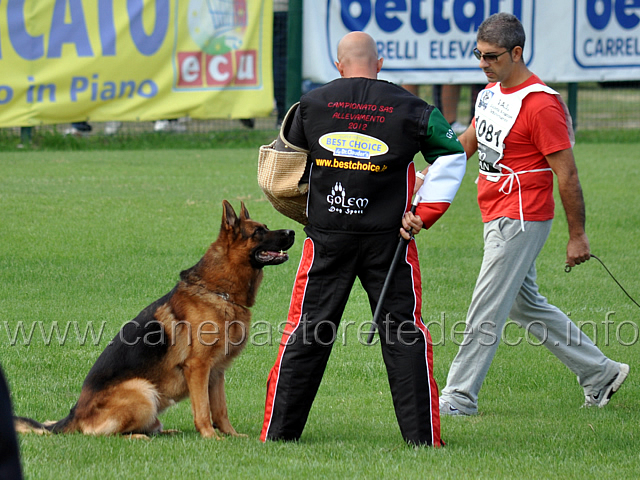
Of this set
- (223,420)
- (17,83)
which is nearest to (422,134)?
(223,420)

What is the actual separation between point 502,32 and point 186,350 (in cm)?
246

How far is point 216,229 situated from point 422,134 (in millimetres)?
5546

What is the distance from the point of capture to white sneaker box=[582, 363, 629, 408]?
514 centimetres

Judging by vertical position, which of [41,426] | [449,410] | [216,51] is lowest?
[449,410]

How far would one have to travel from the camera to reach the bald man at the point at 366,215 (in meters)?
3.98

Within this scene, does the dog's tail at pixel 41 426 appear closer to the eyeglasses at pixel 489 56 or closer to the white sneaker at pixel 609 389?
the eyeglasses at pixel 489 56

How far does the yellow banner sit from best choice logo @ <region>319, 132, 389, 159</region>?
981cm

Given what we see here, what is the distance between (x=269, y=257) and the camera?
4.83m

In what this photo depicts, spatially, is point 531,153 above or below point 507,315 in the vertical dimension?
above

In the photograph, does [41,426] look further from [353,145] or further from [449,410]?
[449,410]

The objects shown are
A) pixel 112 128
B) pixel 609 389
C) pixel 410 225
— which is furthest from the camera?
pixel 112 128

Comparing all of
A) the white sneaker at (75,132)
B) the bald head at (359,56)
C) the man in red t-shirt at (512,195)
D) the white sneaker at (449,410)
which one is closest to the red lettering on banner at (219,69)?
the white sneaker at (75,132)

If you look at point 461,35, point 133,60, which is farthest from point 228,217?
point 461,35

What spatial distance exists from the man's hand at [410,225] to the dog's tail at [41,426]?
6.47ft
